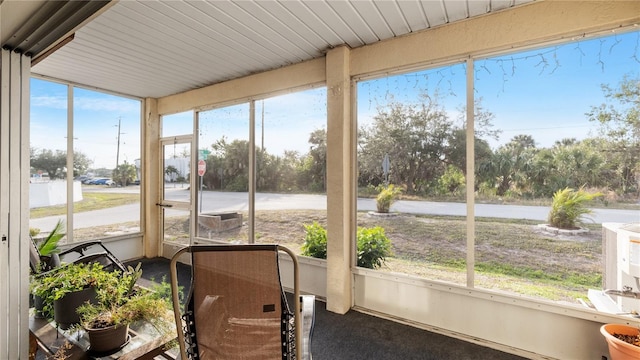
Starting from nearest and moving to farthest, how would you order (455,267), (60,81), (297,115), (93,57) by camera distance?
(455,267), (93,57), (297,115), (60,81)

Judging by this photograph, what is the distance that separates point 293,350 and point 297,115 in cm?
271

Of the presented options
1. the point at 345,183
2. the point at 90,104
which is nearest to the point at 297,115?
the point at 345,183

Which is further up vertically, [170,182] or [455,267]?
[170,182]

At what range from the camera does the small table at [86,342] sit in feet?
4.78

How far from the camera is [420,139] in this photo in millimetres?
2746

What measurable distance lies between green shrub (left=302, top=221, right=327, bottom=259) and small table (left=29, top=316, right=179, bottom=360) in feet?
5.99

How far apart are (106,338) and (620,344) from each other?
2.92m

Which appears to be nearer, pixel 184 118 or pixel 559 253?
pixel 559 253

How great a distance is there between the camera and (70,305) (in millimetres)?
1639

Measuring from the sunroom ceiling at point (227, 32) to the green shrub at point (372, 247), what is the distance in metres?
1.95

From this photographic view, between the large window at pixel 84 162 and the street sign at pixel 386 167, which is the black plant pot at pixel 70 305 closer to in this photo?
the street sign at pixel 386 167

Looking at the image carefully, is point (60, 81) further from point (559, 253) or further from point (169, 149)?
point (559, 253)

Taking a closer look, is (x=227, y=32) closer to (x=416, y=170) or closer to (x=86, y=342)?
(x=416, y=170)

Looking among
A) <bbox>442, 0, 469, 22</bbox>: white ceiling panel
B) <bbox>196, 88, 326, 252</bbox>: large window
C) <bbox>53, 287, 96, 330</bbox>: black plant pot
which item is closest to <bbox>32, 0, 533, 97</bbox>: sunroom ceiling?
<bbox>442, 0, 469, 22</bbox>: white ceiling panel
